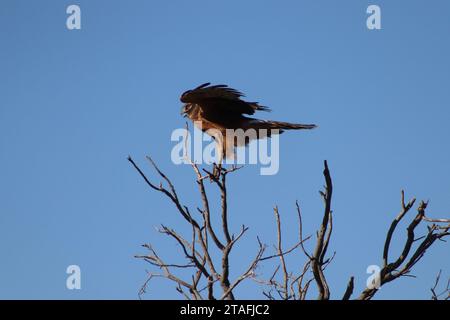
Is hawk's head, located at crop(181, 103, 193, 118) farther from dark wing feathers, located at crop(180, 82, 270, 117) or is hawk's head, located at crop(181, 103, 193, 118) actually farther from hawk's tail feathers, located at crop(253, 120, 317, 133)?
hawk's tail feathers, located at crop(253, 120, 317, 133)

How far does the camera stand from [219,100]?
6.62 m

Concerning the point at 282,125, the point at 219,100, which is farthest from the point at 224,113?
the point at 282,125

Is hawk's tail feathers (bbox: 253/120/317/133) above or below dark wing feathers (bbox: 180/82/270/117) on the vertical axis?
below

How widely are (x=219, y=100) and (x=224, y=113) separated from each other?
0.20 m

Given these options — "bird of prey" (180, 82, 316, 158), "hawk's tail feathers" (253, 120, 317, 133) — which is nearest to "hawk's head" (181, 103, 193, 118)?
"bird of prey" (180, 82, 316, 158)

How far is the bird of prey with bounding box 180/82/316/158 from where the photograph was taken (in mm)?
6301

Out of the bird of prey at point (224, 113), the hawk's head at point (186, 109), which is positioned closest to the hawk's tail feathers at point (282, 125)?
the bird of prey at point (224, 113)

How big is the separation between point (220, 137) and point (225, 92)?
57cm

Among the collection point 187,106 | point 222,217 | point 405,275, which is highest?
point 187,106

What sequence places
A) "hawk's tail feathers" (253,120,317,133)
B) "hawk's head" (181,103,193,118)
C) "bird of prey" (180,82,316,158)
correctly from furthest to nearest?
1. "hawk's head" (181,103,193,118)
2. "bird of prey" (180,82,316,158)
3. "hawk's tail feathers" (253,120,317,133)

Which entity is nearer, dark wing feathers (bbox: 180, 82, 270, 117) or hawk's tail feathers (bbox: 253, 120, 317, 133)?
hawk's tail feathers (bbox: 253, 120, 317, 133)

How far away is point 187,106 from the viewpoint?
6.98 meters
